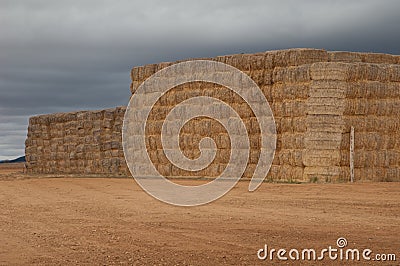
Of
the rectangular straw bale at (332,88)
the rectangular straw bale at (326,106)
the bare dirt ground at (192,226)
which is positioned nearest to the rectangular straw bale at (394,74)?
the rectangular straw bale at (332,88)

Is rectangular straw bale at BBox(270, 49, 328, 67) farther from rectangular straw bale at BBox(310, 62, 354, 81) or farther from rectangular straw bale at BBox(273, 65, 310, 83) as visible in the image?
rectangular straw bale at BBox(310, 62, 354, 81)

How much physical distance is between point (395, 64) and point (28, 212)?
13.0 meters

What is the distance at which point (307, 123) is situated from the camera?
18.1 meters

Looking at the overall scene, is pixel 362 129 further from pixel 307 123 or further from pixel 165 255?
pixel 165 255

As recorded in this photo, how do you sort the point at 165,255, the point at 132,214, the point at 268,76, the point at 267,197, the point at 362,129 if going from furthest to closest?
the point at 268,76
the point at 362,129
the point at 267,197
the point at 132,214
the point at 165,255

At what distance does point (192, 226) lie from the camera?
9.39 metres

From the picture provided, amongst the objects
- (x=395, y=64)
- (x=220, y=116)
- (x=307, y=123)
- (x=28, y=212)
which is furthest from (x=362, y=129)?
(x=28, y=212)

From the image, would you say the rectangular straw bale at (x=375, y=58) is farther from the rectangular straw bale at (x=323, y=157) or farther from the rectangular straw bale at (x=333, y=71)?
the rectangular straw bale at (x=323, y=157)

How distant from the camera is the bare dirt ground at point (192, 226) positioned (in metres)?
7.22

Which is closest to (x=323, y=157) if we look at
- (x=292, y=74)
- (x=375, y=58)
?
(x=292, y=74)
